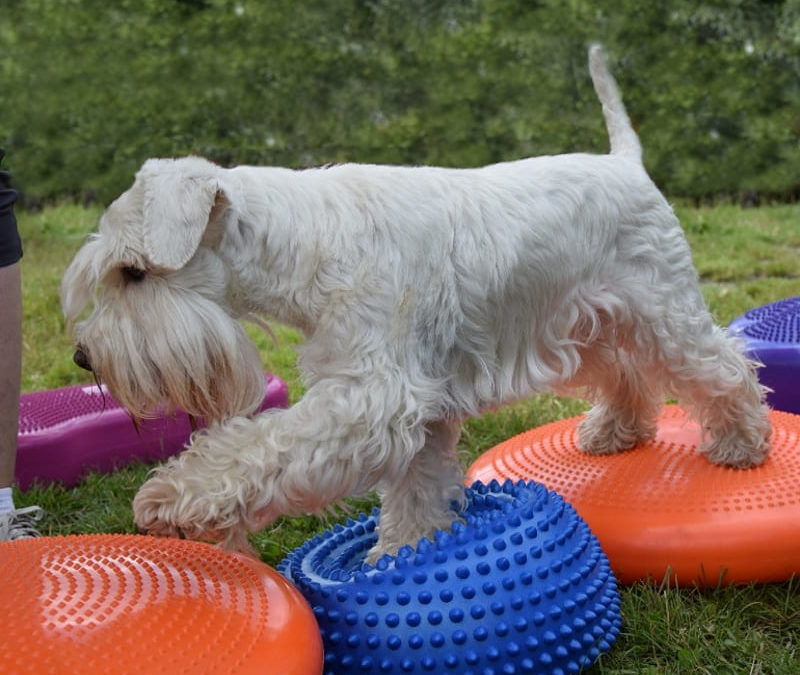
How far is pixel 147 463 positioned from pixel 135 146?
750 centimetres

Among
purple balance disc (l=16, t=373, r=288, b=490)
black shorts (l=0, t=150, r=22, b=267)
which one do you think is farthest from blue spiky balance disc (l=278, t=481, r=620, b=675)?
purple balance disc (l=16, t=373, r=288, b=490)

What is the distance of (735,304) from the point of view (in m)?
7.18

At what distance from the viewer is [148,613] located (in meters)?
2.33

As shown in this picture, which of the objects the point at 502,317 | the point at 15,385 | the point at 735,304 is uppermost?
the point at 502,317

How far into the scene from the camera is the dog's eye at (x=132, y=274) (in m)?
2.88

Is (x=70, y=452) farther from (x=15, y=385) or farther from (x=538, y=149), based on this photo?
(x=538, y=149)

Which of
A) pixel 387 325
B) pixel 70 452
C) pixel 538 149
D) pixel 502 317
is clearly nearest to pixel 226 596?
pixel 387 325

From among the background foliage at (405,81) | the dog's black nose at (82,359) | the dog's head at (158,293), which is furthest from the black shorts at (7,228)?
the background foliage at (405,81)

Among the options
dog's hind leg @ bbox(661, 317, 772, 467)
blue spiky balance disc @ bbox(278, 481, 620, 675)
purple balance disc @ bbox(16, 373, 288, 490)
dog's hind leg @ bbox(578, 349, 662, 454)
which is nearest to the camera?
blue spiky balance disc @ bbox(278, 481, 620, 675)

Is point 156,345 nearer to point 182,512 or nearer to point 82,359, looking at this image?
point 82,359

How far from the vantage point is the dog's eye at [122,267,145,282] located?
2883 mm

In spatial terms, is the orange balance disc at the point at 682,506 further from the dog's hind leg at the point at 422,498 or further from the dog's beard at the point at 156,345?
the dog's beard at the point at 156,345

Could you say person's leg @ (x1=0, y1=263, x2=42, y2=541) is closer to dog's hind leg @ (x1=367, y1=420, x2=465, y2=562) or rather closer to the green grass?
the green grass

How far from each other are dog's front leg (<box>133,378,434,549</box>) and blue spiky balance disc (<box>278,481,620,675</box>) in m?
0.26
